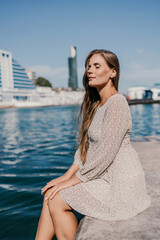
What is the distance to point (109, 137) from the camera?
5.35 feet

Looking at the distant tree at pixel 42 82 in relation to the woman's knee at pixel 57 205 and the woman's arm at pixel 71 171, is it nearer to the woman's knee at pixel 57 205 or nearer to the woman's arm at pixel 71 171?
the woman's arm at pixel 71 171

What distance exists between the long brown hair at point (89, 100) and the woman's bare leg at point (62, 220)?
550mm

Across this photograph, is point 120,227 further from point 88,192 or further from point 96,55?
point 96,55

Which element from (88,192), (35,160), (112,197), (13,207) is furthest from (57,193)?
(35,160)

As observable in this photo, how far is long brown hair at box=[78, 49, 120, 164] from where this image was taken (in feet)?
6.24

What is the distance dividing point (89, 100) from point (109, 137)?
26.9 inches

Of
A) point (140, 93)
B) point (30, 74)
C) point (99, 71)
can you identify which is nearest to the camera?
point (99, 71)

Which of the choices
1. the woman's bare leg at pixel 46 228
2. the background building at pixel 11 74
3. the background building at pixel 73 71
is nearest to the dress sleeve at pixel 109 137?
the woman's bare leg at pixel 46 228

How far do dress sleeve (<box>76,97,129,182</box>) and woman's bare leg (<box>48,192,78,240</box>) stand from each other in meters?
0.27

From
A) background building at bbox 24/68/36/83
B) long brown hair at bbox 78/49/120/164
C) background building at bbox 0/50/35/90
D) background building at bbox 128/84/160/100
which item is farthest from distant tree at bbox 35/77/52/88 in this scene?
long brown hair at bbox 78/49/120/164

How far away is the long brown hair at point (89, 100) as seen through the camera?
1902 millimetres

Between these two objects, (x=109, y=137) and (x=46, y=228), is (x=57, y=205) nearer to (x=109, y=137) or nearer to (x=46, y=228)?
(x=46, y=228)

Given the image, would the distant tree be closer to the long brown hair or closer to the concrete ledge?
the long brown hair

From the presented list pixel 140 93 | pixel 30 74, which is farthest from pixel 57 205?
pixel 30 74
